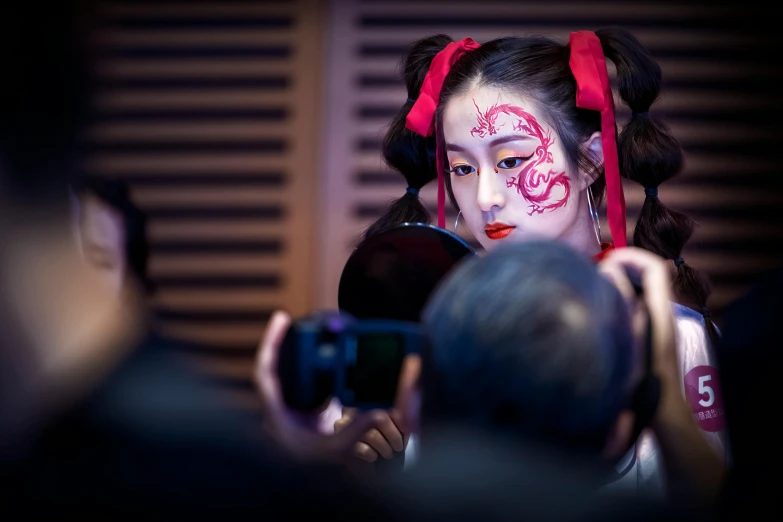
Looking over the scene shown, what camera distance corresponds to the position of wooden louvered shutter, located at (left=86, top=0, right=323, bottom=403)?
192cm

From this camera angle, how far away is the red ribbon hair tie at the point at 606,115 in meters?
0.97

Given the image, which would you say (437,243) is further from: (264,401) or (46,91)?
(46,91)

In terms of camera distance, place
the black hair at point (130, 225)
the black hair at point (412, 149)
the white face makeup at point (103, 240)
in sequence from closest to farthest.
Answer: the black hair at point (412, 149)
the white face makeup at point (103, 240)
the black hair at point (130, 225)

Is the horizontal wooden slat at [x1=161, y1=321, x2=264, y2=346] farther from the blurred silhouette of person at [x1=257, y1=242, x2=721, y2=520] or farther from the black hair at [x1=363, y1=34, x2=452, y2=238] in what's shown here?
the blurred silhouette of person at [x1=257, y1=242, x2=721, y2=520]

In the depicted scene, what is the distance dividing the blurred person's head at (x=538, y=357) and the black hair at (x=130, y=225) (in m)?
1.06

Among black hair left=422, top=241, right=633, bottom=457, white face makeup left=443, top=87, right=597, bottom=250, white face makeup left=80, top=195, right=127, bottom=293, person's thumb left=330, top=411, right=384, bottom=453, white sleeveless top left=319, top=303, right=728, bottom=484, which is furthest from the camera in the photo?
white face makeup left=80, top=195, right=127, bottom=293

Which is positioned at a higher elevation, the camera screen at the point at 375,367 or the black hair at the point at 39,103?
the black hair at the point at 39,103

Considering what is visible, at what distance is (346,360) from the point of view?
21.4 inches

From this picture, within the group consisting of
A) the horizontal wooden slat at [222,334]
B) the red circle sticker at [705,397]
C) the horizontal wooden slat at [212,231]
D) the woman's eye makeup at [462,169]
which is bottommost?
the horizontal wooden slat at [222,334]

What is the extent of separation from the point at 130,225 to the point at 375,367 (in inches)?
40.6

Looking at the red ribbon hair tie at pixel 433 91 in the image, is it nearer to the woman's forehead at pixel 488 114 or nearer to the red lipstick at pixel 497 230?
the woman's forehead at pixel 488 114

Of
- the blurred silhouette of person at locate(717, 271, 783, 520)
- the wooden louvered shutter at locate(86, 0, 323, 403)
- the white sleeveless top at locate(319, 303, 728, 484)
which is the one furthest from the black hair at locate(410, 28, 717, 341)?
the wooden louvered shutter at locate(86, 0, 323, 403)

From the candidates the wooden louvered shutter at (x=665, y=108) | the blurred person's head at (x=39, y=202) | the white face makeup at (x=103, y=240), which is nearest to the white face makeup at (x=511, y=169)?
the blurred person's head at (x=39, y=202)

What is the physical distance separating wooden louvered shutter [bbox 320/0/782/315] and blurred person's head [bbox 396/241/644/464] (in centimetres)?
134
